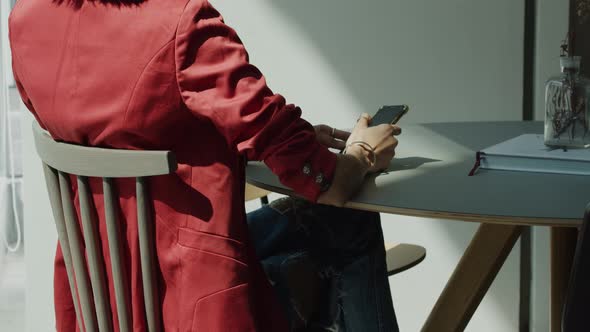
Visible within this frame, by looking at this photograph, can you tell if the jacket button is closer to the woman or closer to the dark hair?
the woman

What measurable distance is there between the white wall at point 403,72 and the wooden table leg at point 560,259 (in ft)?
2.25

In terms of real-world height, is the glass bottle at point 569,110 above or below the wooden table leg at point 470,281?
above

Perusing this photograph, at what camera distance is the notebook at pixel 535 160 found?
1.50 m

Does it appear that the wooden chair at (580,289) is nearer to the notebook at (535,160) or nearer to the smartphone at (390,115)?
the notebook at (535,160)

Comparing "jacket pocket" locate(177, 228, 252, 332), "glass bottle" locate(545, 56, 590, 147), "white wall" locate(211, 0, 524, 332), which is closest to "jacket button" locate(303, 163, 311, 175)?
"jacket pocket" locate(177, 228, 252, 332)

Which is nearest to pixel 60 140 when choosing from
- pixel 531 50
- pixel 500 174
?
pixel 500 174

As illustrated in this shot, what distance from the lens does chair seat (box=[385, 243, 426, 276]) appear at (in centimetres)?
183

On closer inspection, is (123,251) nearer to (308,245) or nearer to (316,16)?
(308,245)

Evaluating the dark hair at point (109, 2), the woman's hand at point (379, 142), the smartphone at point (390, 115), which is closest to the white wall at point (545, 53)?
the smartphone at point (390, 115)

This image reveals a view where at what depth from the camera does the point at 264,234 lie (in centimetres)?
164

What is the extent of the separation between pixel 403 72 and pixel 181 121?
1757mm

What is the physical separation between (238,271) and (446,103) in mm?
1730

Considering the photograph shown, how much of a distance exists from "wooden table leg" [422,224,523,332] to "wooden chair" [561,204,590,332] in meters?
0.79

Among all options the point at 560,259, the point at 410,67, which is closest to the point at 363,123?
the point at 560,259
